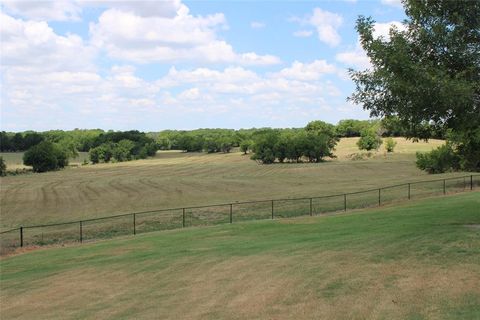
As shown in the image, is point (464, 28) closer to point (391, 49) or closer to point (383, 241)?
point (391, 49)

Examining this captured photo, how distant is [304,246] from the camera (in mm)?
16578

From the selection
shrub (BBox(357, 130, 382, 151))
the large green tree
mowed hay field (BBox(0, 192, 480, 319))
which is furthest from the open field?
the large green tree

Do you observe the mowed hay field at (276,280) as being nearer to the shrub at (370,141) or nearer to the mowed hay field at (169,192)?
the mowed hay field at (169,192)

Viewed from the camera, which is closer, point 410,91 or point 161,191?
point 410,91

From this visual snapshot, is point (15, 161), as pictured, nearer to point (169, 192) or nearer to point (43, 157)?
point (43, 157)

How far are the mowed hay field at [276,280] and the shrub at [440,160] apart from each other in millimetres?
45319

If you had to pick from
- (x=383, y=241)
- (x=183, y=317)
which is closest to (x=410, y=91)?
(x=383, y=241)

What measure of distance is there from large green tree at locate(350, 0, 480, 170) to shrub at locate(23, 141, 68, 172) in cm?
14790

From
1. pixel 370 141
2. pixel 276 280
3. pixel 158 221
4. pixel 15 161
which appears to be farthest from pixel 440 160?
pixel 15 161

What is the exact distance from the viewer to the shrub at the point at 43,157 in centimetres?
14875

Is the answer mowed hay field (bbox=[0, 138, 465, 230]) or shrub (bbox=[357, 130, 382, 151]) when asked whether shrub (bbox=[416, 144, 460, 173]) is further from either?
shrub (bbox=[357, 130, 382, 151])

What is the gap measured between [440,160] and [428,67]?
2201 inches

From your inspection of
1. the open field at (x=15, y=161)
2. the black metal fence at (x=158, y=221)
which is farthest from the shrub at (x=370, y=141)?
the black metal fence at (x=158, y=221)

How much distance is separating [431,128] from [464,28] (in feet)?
11.2
